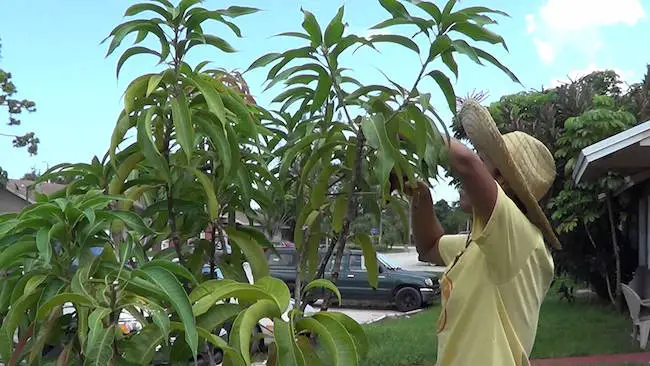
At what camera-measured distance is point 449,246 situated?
2514 millimetres

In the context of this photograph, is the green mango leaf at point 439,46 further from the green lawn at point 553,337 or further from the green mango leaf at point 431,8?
the green lawn at point 553,337

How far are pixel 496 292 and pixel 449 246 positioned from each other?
501 millimetres

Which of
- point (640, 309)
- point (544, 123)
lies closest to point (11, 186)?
point (544, 123)

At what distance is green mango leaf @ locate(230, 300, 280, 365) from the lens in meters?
1.50

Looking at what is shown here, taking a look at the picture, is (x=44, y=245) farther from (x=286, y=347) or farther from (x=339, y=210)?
(x=339, y=210)

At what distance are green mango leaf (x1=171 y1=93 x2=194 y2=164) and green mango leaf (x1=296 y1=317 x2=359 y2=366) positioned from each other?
0.44 m

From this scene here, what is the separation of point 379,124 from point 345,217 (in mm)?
364

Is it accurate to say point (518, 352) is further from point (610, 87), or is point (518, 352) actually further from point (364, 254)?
point (610, 87)

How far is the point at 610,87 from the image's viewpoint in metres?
15.0

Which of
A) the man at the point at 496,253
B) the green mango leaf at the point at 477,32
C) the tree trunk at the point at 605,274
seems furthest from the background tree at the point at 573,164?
the green mango leaf at the point at 477,32

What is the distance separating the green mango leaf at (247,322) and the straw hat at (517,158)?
686mm

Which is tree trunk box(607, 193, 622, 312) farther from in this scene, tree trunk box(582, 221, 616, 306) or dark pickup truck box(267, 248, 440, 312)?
dark pickup truck box(267, 248, 440, 312)

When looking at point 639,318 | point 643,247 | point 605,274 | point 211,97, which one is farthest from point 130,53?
point 605,274

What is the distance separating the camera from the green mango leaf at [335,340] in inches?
60.6
